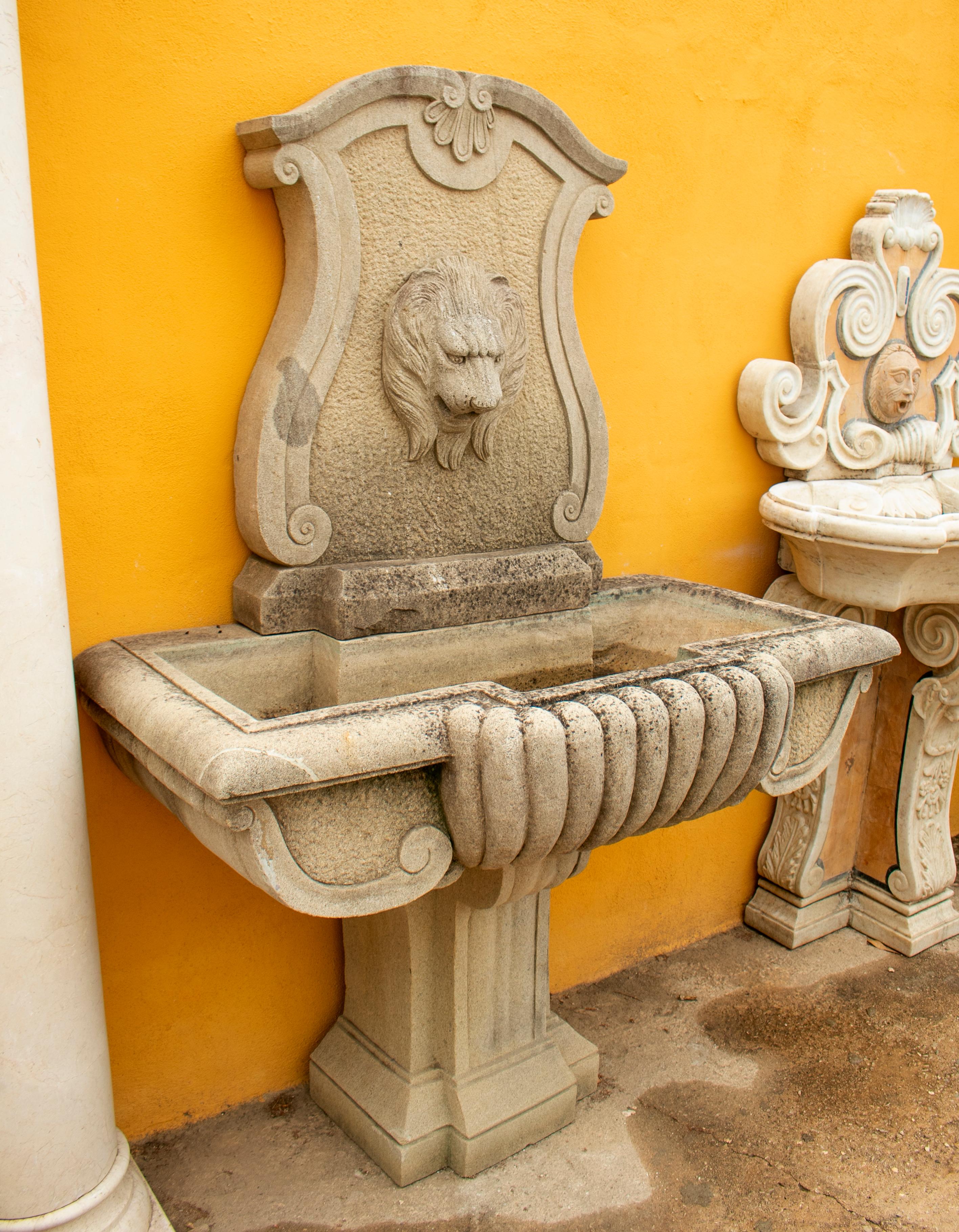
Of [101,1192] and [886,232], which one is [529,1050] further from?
[886,232]

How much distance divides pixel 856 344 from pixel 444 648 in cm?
151

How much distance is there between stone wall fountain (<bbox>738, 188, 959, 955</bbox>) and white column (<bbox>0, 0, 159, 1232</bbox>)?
1.66 meters

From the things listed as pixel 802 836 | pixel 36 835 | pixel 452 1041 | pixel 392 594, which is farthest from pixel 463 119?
pixel 802 836

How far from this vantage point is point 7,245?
4.31ft

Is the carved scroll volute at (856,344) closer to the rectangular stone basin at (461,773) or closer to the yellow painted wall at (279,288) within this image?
the yellow painted wall at (279,288)

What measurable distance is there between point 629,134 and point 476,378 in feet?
2.62

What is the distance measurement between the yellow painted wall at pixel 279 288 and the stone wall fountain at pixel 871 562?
0.32 feet

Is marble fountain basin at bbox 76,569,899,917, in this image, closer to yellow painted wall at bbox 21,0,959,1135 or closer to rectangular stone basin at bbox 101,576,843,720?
rectangular stone basin at bbox 101,576,843,720

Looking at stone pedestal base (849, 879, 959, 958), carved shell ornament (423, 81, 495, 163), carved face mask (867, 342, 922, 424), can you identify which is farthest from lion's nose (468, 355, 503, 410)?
stone pedestal base (849, 879, 959, 958)

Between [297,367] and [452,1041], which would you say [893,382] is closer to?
[297,367]

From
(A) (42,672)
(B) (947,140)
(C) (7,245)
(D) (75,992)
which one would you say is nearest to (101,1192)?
(D) (75,992)

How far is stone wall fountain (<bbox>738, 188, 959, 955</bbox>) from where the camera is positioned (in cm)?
252

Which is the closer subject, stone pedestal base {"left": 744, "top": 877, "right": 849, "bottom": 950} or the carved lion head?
the carved lion head

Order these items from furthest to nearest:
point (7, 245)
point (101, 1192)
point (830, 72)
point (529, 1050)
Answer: point (830, 72), point (529, 1050), point (101, 1192), point (7, 245)
